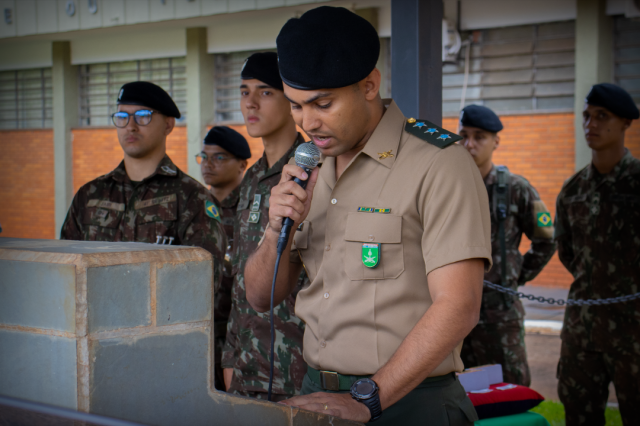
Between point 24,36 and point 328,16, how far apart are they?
11.4 metres

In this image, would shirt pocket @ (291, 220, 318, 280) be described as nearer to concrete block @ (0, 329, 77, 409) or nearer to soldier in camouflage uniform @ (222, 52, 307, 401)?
soldier in camouflage uniform @ (222, 52, 307, 401)

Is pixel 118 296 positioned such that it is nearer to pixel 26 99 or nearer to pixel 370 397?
pixel 370 397

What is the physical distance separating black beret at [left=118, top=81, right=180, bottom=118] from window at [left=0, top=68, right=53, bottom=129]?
10.6 meters

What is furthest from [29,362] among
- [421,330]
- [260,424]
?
[421,330]

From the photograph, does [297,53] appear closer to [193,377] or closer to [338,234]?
[338,234]

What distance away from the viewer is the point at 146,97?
3.26 metres

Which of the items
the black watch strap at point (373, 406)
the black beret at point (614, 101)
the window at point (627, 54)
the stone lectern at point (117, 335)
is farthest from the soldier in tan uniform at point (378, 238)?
the window at point (627, 54)

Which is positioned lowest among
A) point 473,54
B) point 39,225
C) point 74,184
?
point 39,225

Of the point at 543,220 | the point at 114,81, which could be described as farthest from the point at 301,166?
the point at 114,81

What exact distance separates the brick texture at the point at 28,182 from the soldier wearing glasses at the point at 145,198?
10294 millimetres

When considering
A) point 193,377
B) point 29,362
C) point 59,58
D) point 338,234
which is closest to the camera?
point 29,362

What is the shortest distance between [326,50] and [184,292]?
72cm

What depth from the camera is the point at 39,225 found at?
12.9 metres

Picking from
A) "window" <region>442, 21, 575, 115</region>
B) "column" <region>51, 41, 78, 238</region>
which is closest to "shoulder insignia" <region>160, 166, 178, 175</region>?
"window" <region>442, 21, 575, 115</region>
